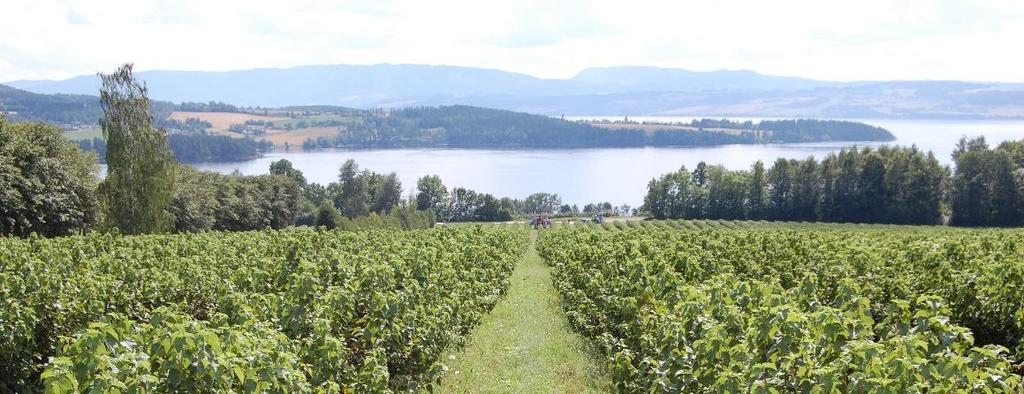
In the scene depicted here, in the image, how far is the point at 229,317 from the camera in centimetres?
1220

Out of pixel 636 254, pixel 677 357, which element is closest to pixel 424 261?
pixel 636 254

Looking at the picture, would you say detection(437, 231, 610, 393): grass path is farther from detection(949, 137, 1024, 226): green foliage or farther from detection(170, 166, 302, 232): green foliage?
detection(949, 137, 1024, 226): green foliage

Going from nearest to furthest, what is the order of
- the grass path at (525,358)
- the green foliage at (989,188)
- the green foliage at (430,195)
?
the grass path at (525,358) → the green foliage at (989,188) → the green foliage at (430,195)

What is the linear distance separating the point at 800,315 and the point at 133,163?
43.2 m

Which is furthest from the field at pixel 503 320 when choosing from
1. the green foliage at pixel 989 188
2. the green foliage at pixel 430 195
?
the green foliage at pixel 430 195

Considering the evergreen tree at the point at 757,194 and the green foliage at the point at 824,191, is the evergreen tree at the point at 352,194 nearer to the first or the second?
the green foliage at the point at 824,191

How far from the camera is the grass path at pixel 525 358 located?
1327 centimetres

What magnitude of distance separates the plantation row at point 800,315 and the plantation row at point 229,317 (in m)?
3.31

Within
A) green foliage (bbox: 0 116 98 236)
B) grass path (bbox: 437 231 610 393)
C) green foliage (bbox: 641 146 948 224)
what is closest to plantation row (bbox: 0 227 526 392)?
grass path (bbox: 437 231 610 393)

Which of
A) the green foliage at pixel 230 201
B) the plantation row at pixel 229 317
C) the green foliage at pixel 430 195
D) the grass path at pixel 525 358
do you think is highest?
the plantation row at pixel 229 317

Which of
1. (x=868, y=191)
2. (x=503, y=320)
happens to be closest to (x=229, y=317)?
(x=503, y=320)

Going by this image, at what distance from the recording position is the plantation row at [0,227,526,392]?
7.05 meters

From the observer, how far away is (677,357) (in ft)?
29.5

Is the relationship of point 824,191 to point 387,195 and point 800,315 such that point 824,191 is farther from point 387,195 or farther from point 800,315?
point 800,315
